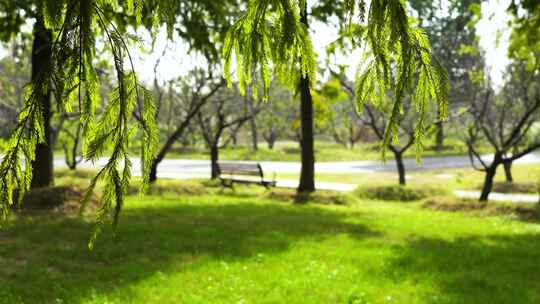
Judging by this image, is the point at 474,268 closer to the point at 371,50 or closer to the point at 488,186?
the point at 371,50

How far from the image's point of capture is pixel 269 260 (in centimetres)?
795

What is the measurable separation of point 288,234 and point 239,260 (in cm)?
223

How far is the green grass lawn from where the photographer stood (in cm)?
642

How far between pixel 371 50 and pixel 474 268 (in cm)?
595

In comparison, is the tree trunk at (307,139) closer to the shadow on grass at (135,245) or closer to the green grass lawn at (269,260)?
the shadow on grass at (135,245)

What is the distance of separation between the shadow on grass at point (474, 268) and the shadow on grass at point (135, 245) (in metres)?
1.72

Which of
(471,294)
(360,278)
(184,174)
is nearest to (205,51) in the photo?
(360,278)

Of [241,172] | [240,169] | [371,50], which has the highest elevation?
[371,50]

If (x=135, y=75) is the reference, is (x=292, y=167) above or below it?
below

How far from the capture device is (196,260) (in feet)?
26.0

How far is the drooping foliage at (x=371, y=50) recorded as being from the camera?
2643mm

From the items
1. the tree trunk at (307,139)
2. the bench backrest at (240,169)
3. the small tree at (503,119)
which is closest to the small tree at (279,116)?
the small tree at (503,119)

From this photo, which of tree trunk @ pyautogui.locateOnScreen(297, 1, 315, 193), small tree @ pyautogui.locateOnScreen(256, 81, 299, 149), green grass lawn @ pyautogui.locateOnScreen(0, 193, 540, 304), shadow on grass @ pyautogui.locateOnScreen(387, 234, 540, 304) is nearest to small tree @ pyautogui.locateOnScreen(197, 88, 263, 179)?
Answer: tree trunk @ pyautogui.locateOnScreen(297, 1, 315, 193)

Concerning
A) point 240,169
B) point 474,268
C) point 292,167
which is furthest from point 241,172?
point 292,167
